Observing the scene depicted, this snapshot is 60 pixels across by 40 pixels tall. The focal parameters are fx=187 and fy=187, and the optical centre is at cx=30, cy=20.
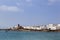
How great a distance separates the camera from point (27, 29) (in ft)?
371

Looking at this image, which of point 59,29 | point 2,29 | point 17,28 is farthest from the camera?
point 2,29

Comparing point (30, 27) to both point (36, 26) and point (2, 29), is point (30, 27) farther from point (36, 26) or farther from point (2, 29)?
point (2, 29)

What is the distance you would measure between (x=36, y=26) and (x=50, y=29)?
725 inches

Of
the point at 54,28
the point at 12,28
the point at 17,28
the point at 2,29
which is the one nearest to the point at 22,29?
the point at 17,28

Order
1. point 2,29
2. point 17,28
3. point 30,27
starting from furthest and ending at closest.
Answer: point 2,29, point 30,27, point 17,28

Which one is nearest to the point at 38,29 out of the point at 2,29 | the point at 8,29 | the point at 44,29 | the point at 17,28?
the point at 44,29

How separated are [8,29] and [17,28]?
54.5 feet

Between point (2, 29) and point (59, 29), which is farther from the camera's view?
point (2, 29)

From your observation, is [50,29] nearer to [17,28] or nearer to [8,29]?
[17,28]

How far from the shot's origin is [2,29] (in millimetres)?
133875

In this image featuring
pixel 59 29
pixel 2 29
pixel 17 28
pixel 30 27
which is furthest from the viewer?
pixel 2 29

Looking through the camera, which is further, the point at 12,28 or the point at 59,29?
the point at 12,28

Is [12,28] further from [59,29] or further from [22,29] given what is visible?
[59,29]

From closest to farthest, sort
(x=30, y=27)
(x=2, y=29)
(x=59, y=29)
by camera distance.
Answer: (x=59, y=29) → (x=30, y=27) → (x=2, y=29)
